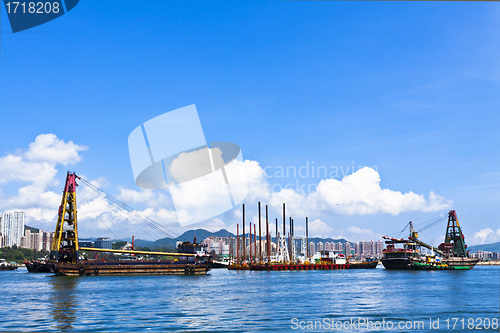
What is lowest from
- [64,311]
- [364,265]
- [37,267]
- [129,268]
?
[364,265]

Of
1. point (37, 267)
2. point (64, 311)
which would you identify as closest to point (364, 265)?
point (37, 267)

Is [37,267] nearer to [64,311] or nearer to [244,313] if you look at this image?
[64,311]

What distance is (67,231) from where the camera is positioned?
78.6 meters

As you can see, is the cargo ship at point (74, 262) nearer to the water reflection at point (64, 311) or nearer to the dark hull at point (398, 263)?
the water reflection at point (64, 311)

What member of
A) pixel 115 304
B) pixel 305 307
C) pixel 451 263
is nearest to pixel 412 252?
pixel 451 263

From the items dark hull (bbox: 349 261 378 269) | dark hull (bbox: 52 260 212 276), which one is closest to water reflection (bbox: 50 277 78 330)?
dark hull (bbox: 52 260 212 276)

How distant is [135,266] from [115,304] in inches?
1951

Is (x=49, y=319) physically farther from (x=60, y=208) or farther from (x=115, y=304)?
(x=60, y=208)

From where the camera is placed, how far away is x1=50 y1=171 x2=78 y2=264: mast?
7788cm

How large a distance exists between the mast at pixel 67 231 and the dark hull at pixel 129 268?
2326 mm

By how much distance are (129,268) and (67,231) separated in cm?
1352

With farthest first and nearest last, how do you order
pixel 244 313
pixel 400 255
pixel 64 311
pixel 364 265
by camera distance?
1. pixel 364 265
2. pixel 400 255
3. pixel 64 311
4. pixel 244 313

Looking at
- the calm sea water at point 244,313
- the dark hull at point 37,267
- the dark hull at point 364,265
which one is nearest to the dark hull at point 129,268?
the dark hull at point 37,267

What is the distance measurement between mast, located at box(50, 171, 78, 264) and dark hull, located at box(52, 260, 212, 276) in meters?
2.33
